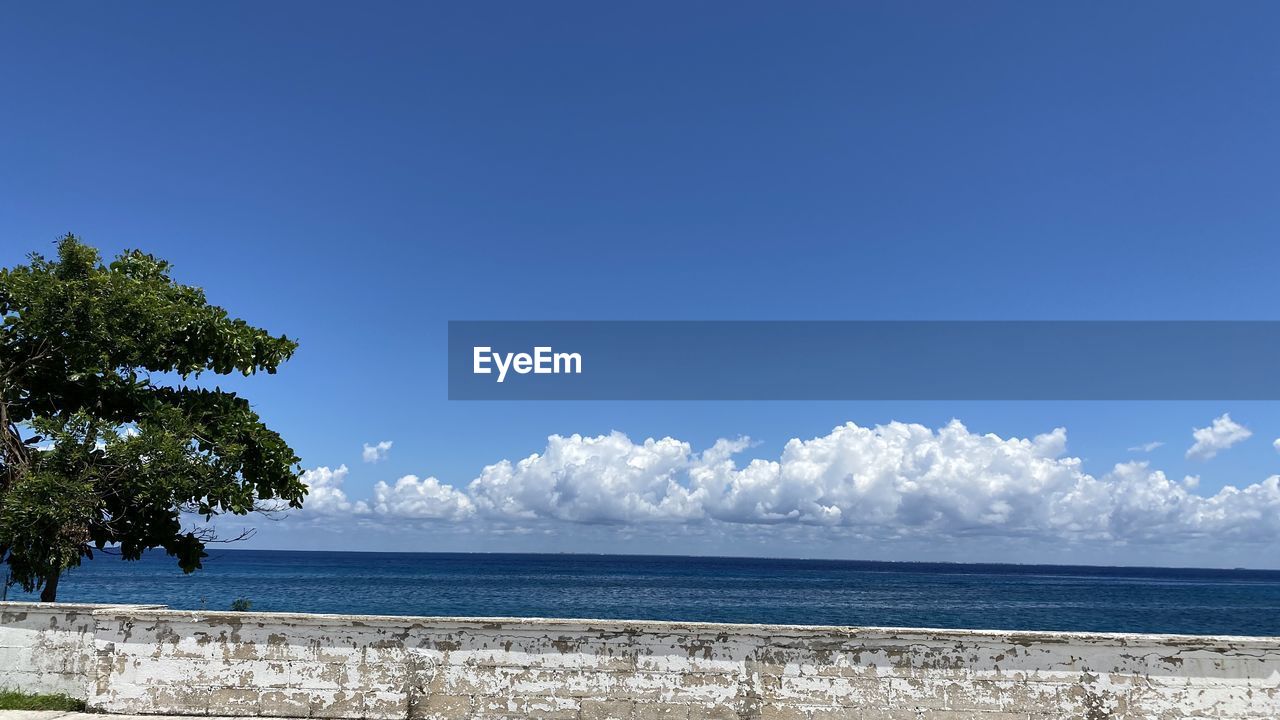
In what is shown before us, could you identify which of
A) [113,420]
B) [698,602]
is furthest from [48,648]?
[698,602]

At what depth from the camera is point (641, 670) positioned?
864 centimetres

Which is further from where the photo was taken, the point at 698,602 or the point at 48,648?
the point at 698,602

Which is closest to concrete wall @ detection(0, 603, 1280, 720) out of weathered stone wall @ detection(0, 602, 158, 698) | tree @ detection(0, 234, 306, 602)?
weathered stone wall @ detection(0, 602, 158, 698)

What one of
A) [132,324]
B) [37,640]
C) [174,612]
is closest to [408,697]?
[174,612]

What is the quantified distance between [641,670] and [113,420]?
32.9 feet

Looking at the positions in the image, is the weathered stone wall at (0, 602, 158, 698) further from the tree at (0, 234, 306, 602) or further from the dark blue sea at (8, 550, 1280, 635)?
the dark blue sea at (8, 550, 1280, 635)

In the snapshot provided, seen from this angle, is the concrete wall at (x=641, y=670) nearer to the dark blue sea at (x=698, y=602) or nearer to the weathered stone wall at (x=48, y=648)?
the weathered stone wall at (x=48, y=648)

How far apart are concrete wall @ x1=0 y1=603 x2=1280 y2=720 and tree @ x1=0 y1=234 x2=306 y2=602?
11.3ft

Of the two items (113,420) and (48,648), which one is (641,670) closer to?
(48,648)

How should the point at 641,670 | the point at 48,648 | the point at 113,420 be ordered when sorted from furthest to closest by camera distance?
1. the point at 113,420
2. the point at 48,648
3. the point at 641,670

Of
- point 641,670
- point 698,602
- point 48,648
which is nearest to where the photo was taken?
point 641,670

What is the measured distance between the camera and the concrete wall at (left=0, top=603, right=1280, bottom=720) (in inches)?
323

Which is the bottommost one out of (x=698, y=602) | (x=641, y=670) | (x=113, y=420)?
(x=698, y=602)

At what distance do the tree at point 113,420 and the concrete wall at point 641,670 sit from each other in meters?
3.44
